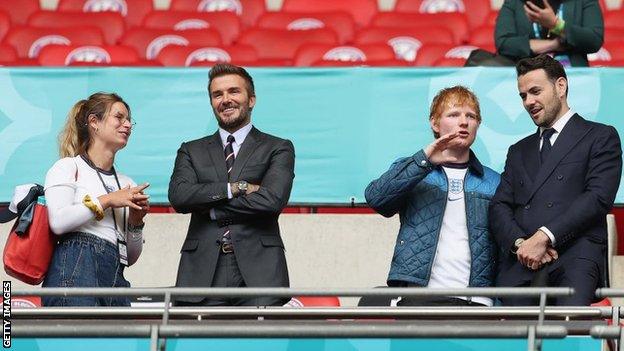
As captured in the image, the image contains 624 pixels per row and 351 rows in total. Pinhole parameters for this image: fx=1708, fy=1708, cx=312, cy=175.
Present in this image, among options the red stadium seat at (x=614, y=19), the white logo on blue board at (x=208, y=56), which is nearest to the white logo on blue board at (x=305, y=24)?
the white logo on blue board at (x=208, y=56)

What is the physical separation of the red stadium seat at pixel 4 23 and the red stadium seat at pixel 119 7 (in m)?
0.46

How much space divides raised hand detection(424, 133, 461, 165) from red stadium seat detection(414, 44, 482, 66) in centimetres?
512

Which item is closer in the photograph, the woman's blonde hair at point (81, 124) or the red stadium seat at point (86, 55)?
the woman's blonde hair at point (81, 124)

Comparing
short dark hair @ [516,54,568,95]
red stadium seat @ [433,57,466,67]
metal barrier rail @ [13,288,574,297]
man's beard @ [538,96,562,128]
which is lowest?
metal barrier rail @ [13,288,574,297]

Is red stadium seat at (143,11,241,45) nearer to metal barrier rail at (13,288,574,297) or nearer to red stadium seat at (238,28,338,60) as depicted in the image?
red stadium seat at (238,28,338,60)

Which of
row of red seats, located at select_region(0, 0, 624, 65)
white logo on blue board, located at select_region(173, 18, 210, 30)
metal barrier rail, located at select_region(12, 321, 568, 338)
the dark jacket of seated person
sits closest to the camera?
metal barrier rail, located at select_region(12, 321, 568, 338)

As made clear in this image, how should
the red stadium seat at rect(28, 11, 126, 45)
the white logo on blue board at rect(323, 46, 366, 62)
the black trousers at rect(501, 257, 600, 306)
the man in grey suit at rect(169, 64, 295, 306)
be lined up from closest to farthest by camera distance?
the black trousers at rect(501, 257, 600, 306) → the man in grey suit at rect(169, 64, 295, 306) → the white logo on blue board at rect(323, 46, 366, 62) → the red stadium seat at rect(28, 11, 126, 45)

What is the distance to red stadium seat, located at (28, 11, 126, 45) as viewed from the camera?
533 inches

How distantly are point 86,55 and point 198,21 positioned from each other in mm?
1271

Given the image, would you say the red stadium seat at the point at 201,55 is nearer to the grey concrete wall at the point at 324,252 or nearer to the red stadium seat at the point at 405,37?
the red stadium seat at the point at 405,37

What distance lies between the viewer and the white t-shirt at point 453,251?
7.15 metres

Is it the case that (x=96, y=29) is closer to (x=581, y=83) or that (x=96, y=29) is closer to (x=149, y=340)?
(x=581, y=83)

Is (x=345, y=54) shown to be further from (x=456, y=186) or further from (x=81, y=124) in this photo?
(x=456, y=186)

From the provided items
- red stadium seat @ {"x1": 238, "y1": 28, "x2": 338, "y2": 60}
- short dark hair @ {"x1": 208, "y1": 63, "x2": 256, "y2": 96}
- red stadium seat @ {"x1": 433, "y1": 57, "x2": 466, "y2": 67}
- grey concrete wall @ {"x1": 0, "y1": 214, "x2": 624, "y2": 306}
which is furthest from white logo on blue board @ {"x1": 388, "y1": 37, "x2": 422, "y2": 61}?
short dark hair @ {"x1": 208, "y1": 63, "x2": 256, "y2": 96}
